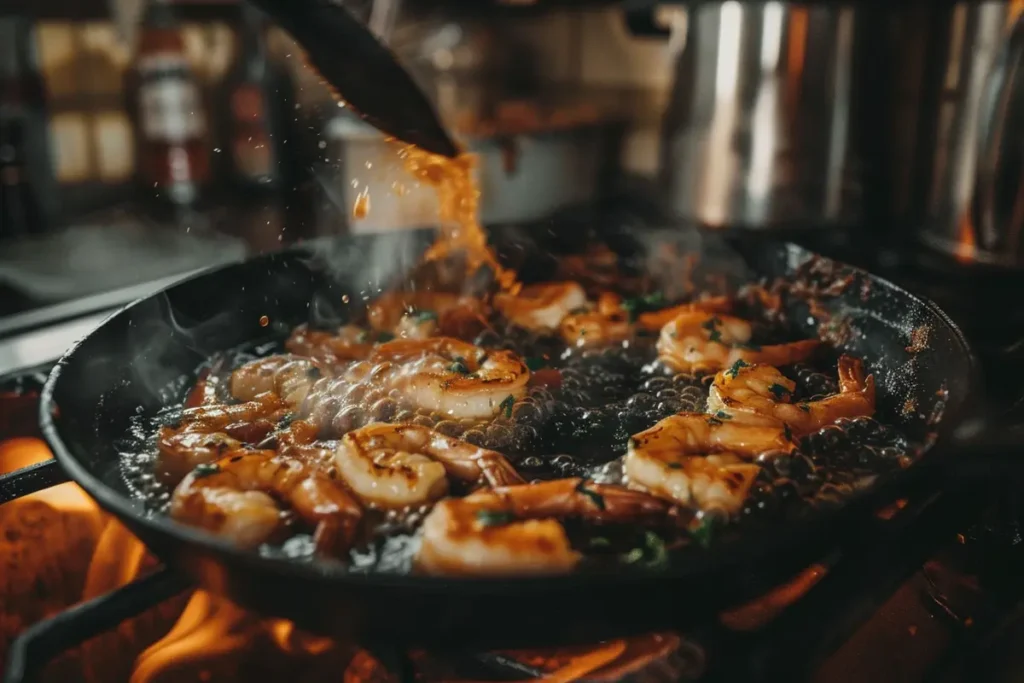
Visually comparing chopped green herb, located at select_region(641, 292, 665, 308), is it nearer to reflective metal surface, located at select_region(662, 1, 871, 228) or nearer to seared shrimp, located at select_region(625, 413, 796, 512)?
reflective metal surface, located at select_region(662, 1, 871, 228)

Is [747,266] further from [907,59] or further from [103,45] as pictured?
[103,45]

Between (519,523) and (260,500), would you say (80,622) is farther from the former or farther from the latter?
(519,523)

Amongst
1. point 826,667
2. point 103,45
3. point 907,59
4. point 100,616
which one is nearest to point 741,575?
point 826,667

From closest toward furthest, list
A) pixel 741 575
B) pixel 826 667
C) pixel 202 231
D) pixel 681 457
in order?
pixel 741 575 → pixel 681 457 → pixel 826 667 → pixel 202 231

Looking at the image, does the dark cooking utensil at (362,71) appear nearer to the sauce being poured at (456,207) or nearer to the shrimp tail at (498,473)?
the sauce being poured at (456,207)

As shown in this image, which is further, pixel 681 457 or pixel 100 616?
pixel 681 457

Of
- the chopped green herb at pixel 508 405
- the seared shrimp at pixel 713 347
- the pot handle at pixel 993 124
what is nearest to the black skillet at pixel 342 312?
the seared shrimp at pixel 713 347

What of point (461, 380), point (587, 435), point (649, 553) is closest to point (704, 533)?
point (649, 553)

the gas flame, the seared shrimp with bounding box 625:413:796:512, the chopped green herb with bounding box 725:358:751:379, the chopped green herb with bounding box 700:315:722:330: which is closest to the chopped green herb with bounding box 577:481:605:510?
the seared shrimp with bounding box 625:413:796:512
